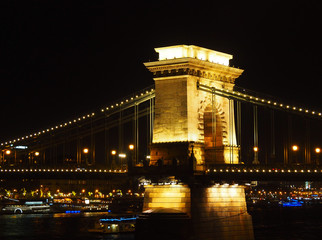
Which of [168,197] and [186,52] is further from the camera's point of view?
[186,52]

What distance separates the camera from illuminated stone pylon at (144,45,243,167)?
206ft

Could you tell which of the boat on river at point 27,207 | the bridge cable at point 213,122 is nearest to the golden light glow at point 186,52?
the bridge cable at point 213,122

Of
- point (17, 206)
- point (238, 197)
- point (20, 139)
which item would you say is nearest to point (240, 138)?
point (238, 197)

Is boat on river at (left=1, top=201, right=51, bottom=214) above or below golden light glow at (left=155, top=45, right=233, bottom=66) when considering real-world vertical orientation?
below

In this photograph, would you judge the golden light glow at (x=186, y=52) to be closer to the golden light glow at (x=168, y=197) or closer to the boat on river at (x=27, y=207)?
the golden light glow at (x=168, y=197)

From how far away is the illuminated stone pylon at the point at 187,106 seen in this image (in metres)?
62.8

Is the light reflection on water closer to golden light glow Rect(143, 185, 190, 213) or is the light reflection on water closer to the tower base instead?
golden light glow Rect(143, 185, 190, 213)

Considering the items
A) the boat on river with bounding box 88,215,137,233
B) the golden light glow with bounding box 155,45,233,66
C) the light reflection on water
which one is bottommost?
the light reflection on water

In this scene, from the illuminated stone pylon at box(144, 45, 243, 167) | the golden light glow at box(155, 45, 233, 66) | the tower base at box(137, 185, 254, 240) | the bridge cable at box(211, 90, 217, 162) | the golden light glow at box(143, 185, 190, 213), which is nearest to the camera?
the tower base at box(137, 185, 254, 240)

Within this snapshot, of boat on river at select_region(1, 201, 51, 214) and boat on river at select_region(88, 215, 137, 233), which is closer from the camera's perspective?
boat on river at select_region(88, 215, 137, 233)

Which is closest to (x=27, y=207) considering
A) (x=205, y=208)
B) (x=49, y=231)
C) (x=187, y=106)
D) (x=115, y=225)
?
(x=49, y=231)

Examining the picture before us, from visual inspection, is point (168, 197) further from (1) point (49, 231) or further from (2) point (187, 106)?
(1) point (49, 231)

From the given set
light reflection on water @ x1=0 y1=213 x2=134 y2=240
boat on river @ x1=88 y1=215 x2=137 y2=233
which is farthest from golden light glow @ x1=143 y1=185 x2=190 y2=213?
boat on river @ x1=88 y1=215 x2=137 y2=233

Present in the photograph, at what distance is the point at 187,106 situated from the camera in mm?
62812
